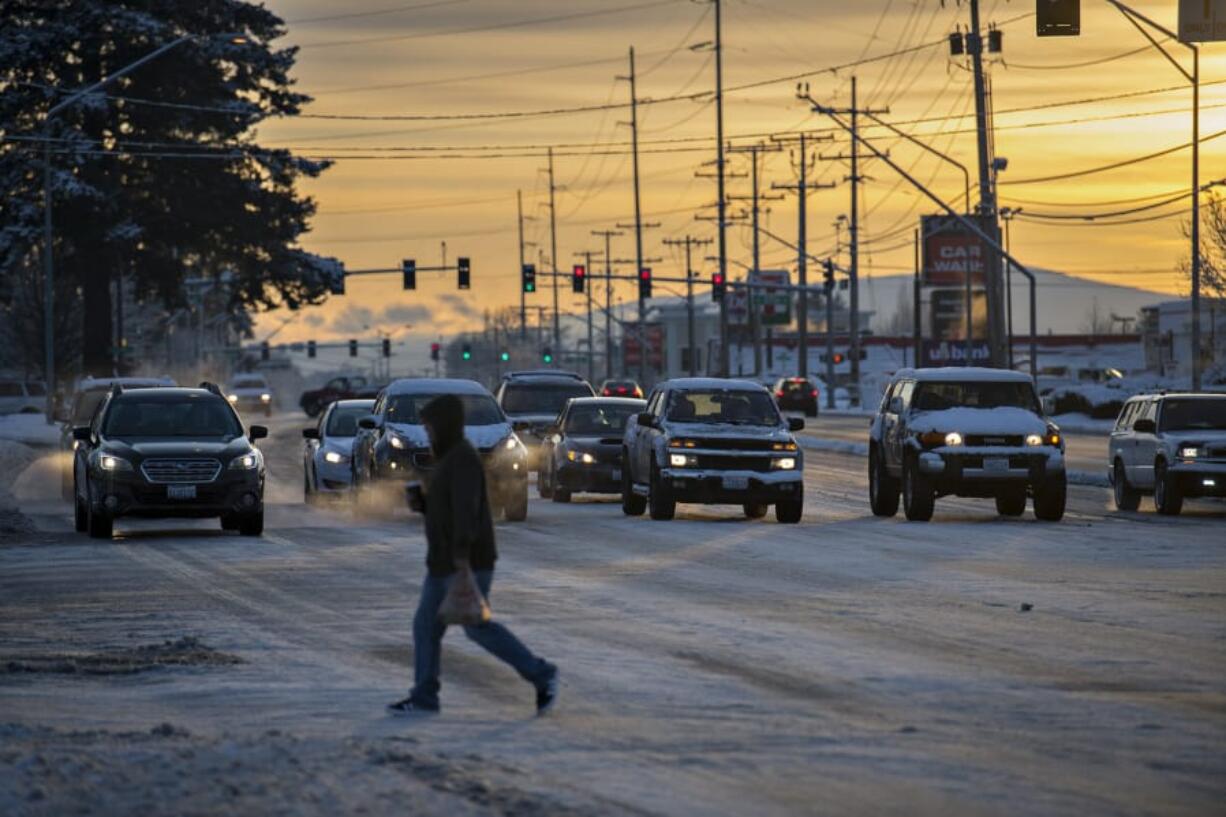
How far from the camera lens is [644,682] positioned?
14258 millimetres

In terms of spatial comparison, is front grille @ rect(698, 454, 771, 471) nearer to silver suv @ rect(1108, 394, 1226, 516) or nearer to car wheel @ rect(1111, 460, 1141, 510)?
silver suv @ rect(1108, 394, 1226, 516)

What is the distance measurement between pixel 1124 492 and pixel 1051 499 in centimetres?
418

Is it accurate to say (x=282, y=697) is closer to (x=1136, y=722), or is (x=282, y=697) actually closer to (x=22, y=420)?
(x=1136, y=722)

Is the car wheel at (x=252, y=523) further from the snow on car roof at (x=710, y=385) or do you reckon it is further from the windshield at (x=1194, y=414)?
the windshield at (x=1194, y=414)

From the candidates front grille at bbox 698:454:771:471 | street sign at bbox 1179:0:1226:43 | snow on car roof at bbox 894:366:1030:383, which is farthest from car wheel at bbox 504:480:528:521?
street sign at bbox 1179:0:1226:43

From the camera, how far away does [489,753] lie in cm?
1147

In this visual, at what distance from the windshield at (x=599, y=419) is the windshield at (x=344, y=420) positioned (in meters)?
3.19

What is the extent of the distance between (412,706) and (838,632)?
501cm

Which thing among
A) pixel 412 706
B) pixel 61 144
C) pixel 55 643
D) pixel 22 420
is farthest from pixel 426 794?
pixel 22 420

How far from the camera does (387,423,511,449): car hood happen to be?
3102 cm

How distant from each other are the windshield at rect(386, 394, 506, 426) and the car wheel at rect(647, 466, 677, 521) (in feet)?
7.31

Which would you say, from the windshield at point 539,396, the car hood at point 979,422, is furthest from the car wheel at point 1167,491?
the windshield at point 539,396

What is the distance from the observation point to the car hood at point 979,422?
3128 centimetres

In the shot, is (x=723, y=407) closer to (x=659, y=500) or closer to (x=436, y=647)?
(x=659, y=500)
